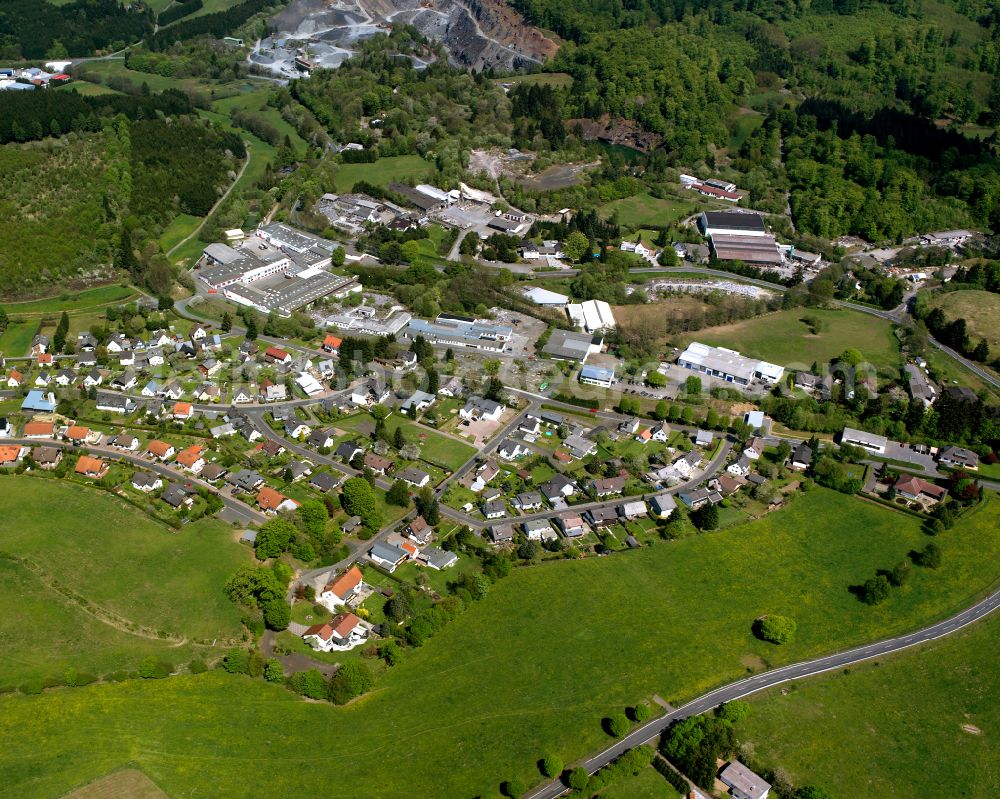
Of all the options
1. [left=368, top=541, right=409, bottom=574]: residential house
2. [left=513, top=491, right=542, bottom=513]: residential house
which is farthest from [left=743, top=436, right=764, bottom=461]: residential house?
[left=368, top=541, right=409, bottom=574]: residential house

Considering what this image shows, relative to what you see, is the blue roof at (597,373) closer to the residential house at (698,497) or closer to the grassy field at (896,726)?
the residential house at (698,497)

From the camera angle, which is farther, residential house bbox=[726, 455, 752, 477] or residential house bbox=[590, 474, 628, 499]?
residential house bbox=[726, 455, 752, 477]

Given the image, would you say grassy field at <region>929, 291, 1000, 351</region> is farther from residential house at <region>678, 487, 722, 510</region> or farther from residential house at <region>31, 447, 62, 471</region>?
residential house at <region>31, 447, 62, 471</region>

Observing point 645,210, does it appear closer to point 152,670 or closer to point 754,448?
point 754,448

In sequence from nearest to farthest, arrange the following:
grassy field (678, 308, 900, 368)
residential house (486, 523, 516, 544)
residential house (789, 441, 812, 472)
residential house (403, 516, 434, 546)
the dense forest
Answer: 1. residential house (403, 516, 434, 546)
2. residential house (486, 523, 516, 544)
3. residential house (789, 441, 812, 472)
4. grassy field (678, 308, 900, 368)
5. the dense forest

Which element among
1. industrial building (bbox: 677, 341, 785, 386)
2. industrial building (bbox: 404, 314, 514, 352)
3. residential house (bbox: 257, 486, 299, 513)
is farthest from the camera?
industrial building (bbox: 404, 314, 514, 352)

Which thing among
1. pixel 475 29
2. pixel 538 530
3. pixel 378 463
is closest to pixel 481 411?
pixel 378 463

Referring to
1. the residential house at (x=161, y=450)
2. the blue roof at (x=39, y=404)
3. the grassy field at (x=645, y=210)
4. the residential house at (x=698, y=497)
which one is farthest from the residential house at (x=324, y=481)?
the grassy field at (x=645, y=210)
